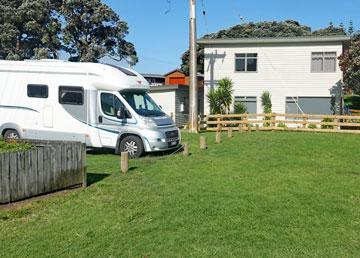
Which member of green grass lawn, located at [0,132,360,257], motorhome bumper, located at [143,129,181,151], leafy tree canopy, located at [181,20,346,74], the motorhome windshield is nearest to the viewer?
green grass lawn, located at [0,132,360,257]

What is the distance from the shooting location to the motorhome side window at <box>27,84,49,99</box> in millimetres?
15133

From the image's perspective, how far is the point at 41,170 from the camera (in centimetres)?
829

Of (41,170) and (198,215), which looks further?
(41,170)

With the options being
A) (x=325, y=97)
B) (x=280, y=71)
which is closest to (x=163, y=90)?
(x=280, y=71)

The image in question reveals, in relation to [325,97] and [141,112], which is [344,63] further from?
[141,112]

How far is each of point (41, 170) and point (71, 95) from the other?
272 inches

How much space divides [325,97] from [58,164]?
2307cm

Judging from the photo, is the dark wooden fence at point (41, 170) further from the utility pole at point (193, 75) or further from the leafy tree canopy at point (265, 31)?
the leafy tree canopy at point (265, 31)

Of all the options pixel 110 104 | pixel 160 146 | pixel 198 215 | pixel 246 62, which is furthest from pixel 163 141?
pixel 246 62

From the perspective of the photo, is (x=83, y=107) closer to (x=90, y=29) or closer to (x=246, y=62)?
(x=246, y=62)

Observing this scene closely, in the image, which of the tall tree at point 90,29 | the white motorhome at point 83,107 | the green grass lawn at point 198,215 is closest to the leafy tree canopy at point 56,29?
the tall tree at point 90,29

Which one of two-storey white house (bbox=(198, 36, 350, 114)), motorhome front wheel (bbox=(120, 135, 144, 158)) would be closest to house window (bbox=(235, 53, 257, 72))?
two-storey white house (bbox=(198, 36, 350, 114))

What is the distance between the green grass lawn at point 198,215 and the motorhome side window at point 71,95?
3855 millimetres

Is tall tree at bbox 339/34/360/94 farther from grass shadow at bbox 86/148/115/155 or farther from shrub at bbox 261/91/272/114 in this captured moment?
grass shadow at bbox 86/148/115/155
